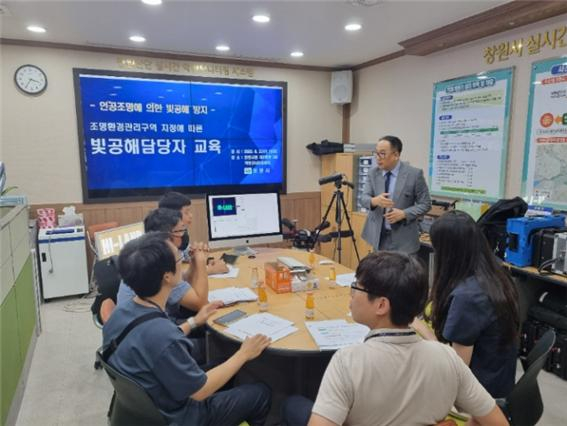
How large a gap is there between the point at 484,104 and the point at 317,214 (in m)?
2.67

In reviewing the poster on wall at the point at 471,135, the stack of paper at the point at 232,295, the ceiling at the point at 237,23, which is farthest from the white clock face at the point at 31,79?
the poster on wall at the point at 471,135

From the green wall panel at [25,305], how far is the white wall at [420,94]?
385 centimetres

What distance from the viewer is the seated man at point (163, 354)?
1.24 m

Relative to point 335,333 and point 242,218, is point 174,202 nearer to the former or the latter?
point 242,218

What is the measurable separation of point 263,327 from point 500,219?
232cm

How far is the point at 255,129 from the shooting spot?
5188 millimetres

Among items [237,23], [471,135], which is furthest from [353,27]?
[471,135]

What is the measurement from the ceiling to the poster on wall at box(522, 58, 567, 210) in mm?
693

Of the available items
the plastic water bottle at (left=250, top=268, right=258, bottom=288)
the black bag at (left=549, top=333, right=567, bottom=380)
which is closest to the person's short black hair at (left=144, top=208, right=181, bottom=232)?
the plastic water bottle at (left=250, top=268, right=258, bottom=288)

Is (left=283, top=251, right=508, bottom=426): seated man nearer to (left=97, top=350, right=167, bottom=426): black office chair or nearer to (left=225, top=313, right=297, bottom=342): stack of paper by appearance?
(left=97, top=350, right=167, bottom=426): black office chair

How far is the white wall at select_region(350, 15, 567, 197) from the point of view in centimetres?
330

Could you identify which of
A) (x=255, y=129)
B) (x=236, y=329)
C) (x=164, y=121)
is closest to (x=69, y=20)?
(x=164, y=121)

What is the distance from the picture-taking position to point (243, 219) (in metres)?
2.92

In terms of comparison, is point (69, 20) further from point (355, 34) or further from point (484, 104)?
point (484, 104)
